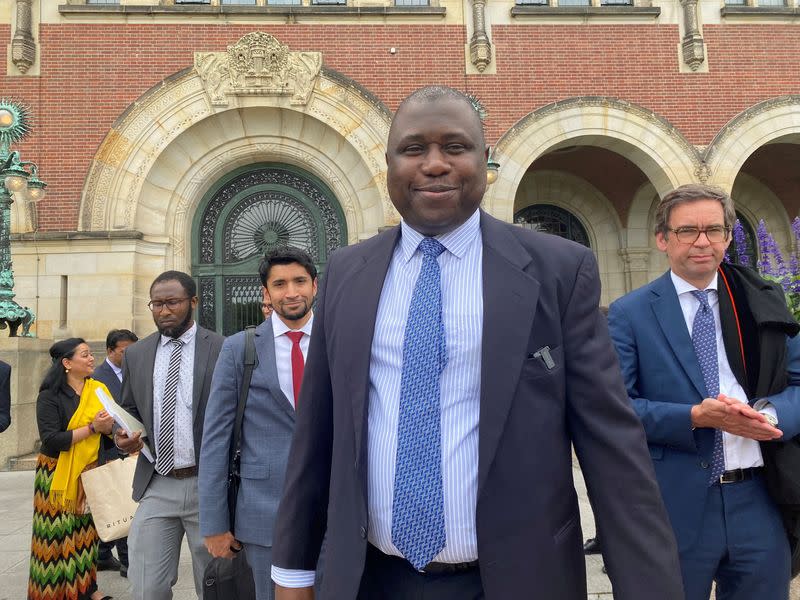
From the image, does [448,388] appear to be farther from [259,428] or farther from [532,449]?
[259,428]

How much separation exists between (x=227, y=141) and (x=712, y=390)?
36.6ft

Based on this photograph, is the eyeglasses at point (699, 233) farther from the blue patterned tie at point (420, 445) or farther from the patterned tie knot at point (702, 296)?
the blue patterned tie at point (420, 445)

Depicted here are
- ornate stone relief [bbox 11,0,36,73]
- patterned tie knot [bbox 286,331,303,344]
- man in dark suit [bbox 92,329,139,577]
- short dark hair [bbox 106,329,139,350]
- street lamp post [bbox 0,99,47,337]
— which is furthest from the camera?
ornate stone relief [bbox 11,0,36,73]

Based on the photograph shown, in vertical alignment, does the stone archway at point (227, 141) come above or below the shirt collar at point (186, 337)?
above

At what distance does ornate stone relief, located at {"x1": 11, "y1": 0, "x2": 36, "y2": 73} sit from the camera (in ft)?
35.7

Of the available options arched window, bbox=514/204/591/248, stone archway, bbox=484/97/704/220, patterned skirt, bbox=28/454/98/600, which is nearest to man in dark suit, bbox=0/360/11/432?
patterned skirt, bbox=28/454/98/600

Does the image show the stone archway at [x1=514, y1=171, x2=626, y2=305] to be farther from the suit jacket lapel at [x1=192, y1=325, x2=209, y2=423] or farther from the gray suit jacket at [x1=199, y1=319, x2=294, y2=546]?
the gray suit jacket at [x1=199, y1=319, x2=294, y2=546]

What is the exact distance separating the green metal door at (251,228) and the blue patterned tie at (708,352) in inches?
396

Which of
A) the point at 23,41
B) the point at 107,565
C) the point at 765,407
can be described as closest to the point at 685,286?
the point at 765,407

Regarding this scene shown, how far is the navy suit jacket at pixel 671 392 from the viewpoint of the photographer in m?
2.24

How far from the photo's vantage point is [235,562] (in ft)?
9.16

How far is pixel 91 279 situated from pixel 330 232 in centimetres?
456

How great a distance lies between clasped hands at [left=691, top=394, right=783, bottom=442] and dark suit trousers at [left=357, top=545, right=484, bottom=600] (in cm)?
114

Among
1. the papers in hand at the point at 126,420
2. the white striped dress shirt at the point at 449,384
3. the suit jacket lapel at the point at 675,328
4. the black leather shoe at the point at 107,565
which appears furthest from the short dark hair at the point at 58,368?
the suit jacket lapel at the point at 675,328
